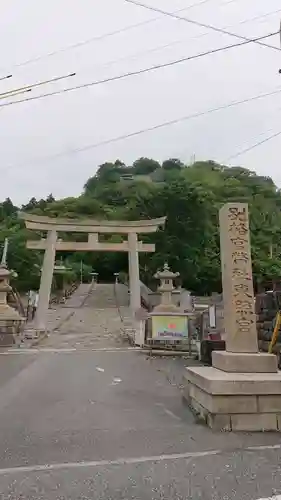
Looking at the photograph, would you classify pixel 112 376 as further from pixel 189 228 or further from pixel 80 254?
pixel 80 254

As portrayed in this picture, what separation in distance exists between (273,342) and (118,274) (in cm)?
4313

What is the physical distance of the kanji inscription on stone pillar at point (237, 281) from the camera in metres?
6.71

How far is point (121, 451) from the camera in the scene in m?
4.83

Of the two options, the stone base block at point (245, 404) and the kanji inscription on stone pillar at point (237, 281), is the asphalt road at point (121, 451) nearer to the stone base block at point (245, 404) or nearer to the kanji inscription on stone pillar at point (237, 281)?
the stone base block at point (245, 404)

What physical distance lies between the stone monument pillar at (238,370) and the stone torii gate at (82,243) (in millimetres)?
20655

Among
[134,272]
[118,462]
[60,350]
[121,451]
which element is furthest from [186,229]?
[118,462]

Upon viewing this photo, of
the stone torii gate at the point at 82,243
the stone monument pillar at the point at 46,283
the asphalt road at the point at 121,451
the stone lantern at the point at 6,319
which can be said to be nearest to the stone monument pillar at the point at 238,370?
the asphalt road at the point at 121,451

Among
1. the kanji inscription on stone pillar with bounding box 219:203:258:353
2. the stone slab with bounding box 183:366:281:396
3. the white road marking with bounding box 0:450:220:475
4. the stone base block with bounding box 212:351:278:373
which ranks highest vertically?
the kanji inscription on stone pillar with bounding box 219:203:258:353

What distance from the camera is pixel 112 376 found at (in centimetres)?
1138

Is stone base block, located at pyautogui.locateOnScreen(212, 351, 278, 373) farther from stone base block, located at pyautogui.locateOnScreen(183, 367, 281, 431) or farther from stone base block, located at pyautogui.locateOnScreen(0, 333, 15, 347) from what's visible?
stone base block, located at pyautogui.locateOnScreen(0, 333, 15, 347)

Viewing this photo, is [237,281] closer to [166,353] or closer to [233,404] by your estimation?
[233,404]

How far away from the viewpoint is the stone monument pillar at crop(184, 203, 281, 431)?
561cm

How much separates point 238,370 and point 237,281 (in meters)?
1.44

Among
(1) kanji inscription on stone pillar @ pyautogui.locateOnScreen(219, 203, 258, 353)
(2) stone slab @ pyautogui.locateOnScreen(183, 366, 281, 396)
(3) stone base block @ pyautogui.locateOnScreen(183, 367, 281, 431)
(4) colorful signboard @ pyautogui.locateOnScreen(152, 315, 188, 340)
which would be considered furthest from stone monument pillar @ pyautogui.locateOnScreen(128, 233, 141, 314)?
(3) stone base block @ pyautogui.locateOnScreen(183, 367, 281, 431)
